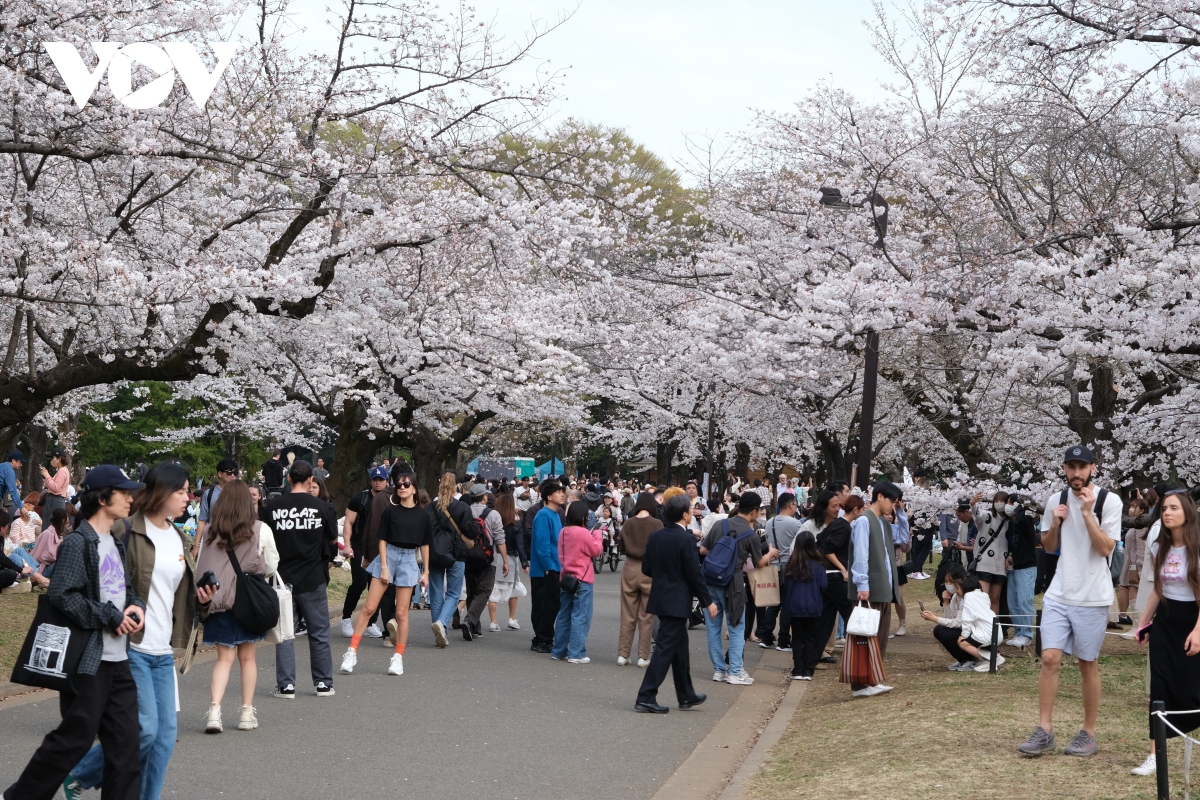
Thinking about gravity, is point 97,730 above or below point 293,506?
below

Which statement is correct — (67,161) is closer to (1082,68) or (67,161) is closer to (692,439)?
(1082,68)

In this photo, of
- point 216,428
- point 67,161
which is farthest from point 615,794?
point 216,428

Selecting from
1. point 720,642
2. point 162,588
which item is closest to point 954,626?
point 720,642

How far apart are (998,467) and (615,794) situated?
410 inches

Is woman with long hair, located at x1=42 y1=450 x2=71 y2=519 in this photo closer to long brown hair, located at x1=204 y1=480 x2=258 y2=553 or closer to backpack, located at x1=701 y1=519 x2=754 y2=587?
backpack, located at x1=701 y1=519 x2=754 y2=587

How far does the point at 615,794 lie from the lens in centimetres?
700

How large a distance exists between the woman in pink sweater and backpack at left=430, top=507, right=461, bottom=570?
127 centimetres

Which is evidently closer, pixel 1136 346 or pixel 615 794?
pixel 615 794

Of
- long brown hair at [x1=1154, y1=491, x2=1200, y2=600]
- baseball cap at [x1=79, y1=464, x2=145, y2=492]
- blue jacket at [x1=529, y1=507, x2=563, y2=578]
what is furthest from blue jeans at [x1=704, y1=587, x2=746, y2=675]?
baseball cap at [x1=79, y1=464, x2=145, y2=492]

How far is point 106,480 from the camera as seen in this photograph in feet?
17.7

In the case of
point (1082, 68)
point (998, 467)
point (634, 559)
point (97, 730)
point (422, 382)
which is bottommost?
point (97, 730)

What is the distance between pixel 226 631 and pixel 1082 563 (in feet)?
17.7

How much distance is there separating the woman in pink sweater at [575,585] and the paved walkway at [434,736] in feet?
1.94

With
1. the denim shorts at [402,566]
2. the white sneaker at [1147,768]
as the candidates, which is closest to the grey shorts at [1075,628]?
the white sneaker at [1147,768]
